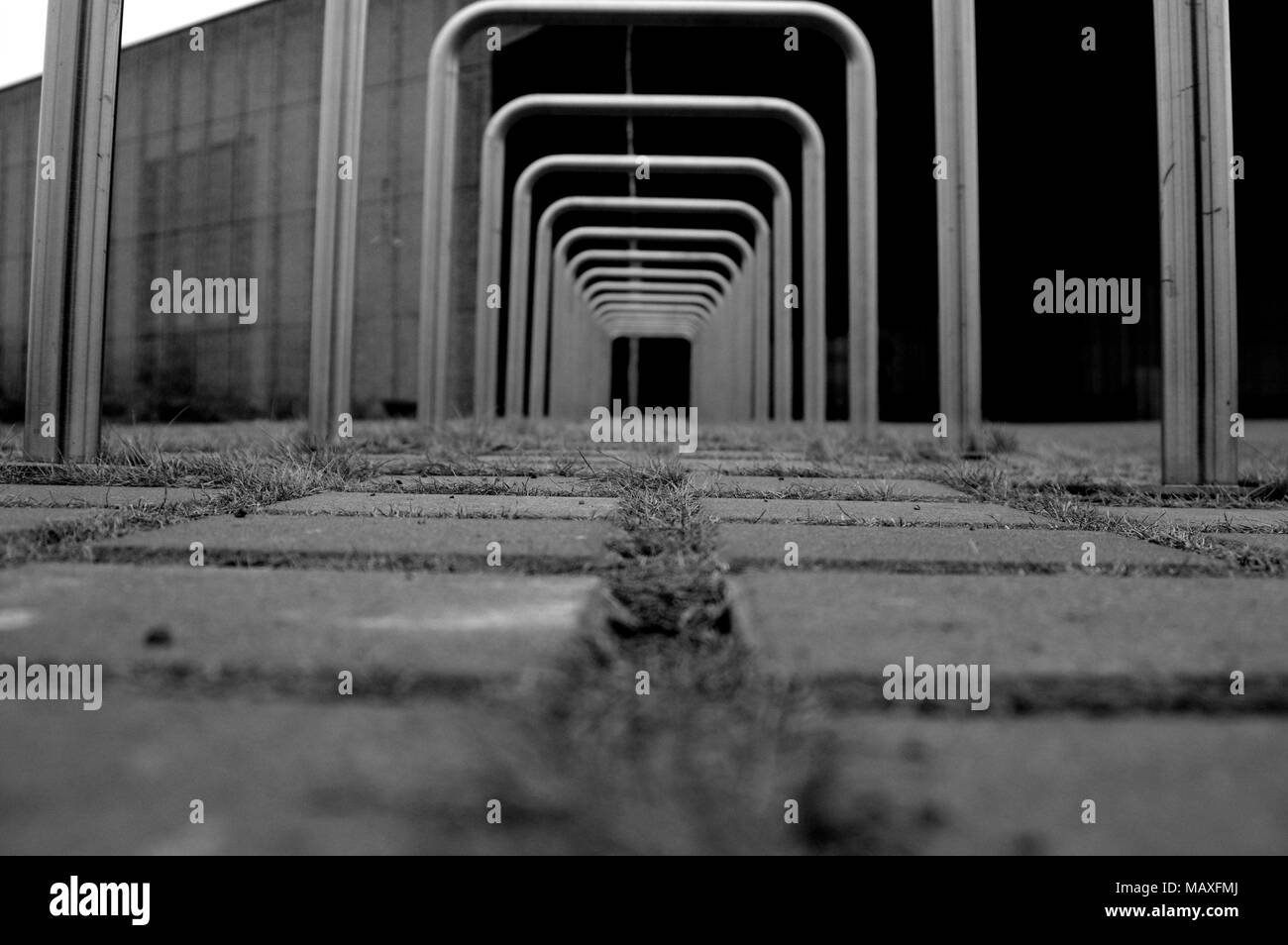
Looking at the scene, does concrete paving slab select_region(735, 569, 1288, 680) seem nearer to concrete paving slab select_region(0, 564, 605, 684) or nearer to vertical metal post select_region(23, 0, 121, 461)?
concrete paving slab select_region(0, 564, 605, 684)

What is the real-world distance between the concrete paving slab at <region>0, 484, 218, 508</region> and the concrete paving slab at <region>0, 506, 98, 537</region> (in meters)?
0.04

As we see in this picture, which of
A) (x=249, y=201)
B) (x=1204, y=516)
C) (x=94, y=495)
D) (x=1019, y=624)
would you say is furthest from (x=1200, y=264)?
(x=249, y=201)

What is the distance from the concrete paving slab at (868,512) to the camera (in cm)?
115

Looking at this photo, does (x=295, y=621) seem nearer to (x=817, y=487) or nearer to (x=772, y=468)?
(x=817, y=487)

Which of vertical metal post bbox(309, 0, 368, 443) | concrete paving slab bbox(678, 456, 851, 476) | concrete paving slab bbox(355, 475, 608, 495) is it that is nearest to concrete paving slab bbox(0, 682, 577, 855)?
concrete paving slab bbox(355, 475, 608, 495)

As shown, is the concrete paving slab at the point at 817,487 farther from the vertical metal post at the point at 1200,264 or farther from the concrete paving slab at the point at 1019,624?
the concrete paving slab at the point at 1019,624

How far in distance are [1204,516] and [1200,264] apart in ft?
1.86

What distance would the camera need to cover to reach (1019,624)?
597mm

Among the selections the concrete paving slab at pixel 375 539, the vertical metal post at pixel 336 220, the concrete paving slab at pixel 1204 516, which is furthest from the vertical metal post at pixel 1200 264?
the vertical metal post at pixel 336 220

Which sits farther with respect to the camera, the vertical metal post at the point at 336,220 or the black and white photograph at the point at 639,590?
the vertical metal post at the point at 336,220

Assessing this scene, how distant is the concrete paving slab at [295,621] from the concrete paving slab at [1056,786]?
0.57ft

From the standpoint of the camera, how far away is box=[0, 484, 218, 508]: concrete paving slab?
1189 mm

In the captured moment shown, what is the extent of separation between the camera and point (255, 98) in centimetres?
959
